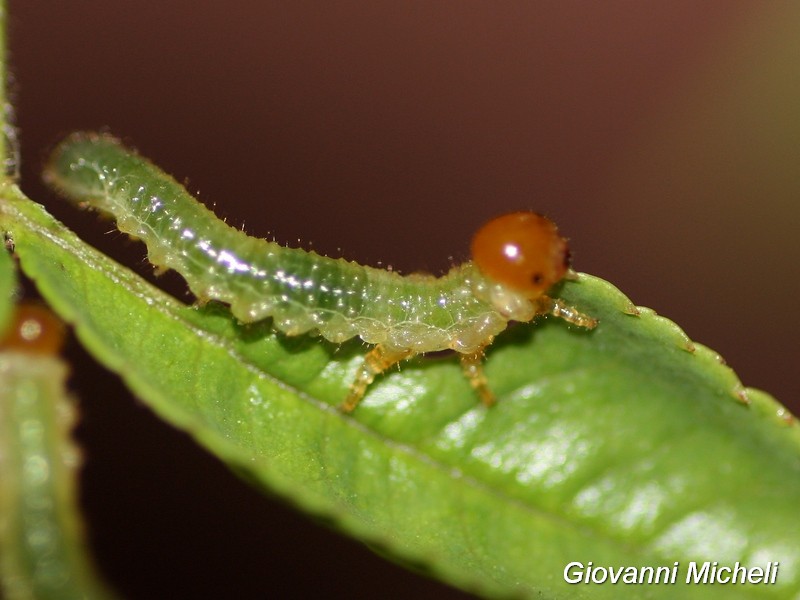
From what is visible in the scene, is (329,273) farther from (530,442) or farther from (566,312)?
(530,442)

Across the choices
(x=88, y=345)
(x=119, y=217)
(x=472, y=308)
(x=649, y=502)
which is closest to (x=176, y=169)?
(x=119, y=217)

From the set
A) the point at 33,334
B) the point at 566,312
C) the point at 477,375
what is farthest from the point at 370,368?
the point at 33,334

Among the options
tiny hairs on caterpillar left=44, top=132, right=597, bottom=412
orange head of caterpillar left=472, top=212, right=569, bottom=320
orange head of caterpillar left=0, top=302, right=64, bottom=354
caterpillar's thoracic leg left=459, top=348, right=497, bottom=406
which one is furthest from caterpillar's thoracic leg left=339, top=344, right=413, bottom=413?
orange head of caterpillar left=0, top=302, right=64, bottom=354

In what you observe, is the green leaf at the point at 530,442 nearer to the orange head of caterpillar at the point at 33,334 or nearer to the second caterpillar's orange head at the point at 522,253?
the orange head of caterpillar at the point at 33,334

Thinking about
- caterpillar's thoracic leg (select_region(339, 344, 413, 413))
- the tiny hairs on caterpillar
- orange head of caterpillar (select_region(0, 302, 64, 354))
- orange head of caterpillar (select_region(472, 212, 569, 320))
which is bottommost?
orange head of caterpillar (select_region(0, 302, 64, 354))

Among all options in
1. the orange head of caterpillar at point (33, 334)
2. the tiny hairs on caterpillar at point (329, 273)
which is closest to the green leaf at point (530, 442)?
the orange head of caterpillar at point (33, 334)

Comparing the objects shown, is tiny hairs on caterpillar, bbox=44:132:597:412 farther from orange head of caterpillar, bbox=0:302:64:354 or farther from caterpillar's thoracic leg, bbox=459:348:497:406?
orange head of caterpillar, bbox=0:302:64:354
